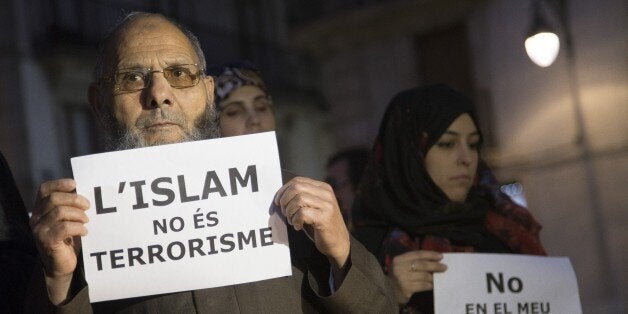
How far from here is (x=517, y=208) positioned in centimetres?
389

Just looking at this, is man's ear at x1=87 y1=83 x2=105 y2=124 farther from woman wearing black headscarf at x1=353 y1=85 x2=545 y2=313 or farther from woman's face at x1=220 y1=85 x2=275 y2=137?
woman's face at x1=220 y1=85 x2=275 y2=137

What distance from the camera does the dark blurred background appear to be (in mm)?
14602

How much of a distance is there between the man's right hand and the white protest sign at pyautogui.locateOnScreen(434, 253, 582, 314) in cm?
137

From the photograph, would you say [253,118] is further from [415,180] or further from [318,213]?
[318,213]

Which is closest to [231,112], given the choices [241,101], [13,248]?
[241,101]

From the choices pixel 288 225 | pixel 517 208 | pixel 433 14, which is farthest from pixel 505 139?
pixel 288 225

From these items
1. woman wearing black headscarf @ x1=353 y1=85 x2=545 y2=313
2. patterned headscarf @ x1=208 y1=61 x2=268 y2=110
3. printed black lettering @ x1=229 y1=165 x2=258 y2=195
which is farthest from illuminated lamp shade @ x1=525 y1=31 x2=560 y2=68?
printed black lettering @ x1=229 y1=165 x2=258 y2=195

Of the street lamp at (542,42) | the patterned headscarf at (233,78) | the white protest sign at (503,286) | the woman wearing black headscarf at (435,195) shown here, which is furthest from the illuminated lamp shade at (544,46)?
the white protest sign at (503,286)

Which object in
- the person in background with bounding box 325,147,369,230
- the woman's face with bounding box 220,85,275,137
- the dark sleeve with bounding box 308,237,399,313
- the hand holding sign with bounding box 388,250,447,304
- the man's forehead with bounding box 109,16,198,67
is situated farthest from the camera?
the person in background with bounding box 325,147,369,230

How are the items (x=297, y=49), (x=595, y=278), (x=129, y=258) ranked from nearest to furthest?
(x=129, y=258), (x=595, y=278), (x=297, y=49)

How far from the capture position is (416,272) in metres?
3.34

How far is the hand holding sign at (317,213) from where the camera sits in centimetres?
229

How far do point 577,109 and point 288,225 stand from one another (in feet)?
43.2

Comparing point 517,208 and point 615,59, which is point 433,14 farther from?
point 517,208
